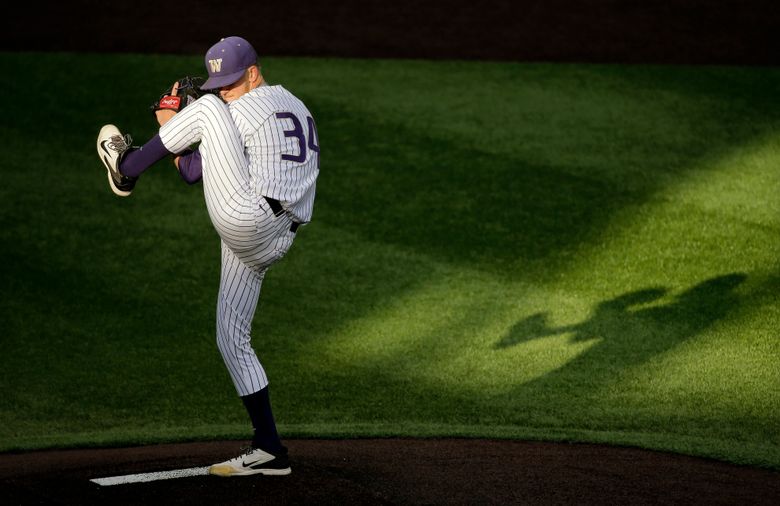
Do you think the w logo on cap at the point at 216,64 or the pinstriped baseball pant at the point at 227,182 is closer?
the pinstriped baseball pant at the point at 227,182

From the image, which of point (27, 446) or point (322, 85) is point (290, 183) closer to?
point (27, 446)

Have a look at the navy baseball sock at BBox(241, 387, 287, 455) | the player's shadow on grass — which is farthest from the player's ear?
the player's shadow on grass

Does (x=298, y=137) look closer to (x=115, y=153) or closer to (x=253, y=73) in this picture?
(x=253, y=73)

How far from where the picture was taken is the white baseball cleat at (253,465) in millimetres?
4281

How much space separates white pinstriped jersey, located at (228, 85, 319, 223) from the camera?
161 inches

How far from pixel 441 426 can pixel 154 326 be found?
2380 mm

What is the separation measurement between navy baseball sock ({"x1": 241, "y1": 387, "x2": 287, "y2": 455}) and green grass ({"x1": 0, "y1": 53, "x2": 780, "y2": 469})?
1.00 meters

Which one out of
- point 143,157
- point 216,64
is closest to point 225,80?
point 216,64

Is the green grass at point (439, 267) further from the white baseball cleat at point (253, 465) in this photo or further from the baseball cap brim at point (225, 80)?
the baseball cap brim at point (225, 80)

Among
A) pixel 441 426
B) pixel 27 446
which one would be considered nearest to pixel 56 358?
pixel 27 446

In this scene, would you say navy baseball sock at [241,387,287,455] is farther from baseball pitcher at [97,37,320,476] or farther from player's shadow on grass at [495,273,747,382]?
player's shadow on grass at [495,273,747,382]

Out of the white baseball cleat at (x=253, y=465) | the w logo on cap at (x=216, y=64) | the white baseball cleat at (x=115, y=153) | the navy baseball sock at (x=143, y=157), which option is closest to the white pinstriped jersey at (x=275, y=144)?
the w logo on cap at (x=216, y=64)

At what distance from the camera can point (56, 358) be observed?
21.8 feet

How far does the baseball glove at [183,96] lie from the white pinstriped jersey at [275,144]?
0.22m
